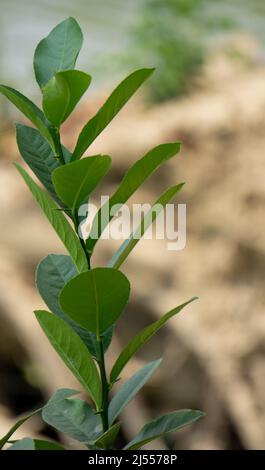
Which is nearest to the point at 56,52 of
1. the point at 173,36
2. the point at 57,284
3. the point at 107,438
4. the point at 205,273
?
the point at 57,284

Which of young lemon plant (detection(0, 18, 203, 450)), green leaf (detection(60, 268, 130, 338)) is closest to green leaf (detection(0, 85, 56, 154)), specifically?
young lemon plant (detection(0, 18, 203, 450))

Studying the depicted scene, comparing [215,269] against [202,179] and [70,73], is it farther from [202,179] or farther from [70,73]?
[70,73]

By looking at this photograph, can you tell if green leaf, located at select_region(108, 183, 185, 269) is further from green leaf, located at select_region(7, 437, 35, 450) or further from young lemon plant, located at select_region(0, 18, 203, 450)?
green leaf, located at select_region(7, 437, 35, 450)

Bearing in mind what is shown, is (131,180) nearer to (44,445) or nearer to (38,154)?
(38,154)

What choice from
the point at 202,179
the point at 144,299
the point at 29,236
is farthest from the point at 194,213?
the point at 29,236

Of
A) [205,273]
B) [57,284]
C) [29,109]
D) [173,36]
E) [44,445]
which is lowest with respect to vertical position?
[205,273]

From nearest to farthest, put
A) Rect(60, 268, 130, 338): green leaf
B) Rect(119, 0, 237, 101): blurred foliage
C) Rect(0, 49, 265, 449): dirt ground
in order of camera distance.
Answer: Rect(60, 268, 130, 338): green leaf < Rect(0, 49, 265, 449): dirt ground < Rect(119, 0, 237, 101): blurred foliage

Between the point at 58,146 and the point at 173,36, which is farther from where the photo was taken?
the point at 173,36
